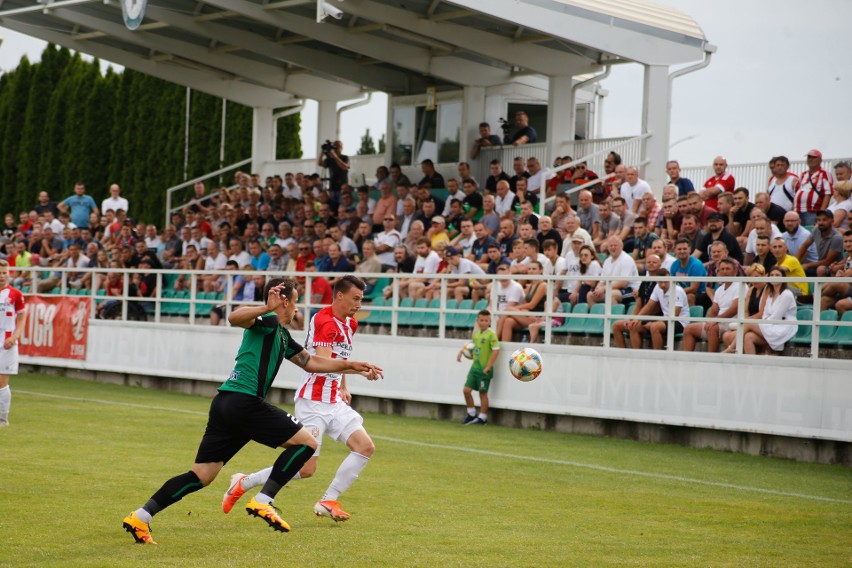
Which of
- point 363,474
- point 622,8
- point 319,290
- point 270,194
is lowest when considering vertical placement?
point 363,474

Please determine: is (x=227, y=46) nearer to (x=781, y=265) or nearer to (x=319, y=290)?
(x=319, y=290)

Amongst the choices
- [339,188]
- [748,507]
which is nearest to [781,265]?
[748,507]

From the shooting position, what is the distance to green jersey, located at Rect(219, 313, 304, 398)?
27.5 feet

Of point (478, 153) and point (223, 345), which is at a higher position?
point (478, 153)

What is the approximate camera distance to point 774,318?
15.0 m

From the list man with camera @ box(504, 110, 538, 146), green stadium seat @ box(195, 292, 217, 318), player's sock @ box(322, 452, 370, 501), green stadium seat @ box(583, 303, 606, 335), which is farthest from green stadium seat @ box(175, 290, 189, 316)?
player's sock @ box(322, 452, 370, 501)

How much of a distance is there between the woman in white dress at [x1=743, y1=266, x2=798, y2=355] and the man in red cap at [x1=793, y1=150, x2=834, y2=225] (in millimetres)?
2968

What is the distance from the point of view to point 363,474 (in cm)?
1223

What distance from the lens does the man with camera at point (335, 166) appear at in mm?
28328

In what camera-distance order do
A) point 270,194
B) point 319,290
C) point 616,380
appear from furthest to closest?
1. point 270,194
2. point 319,290
3. point 616,380

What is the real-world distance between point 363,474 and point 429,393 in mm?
7402

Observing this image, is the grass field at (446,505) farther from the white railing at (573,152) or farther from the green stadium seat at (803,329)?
the white railing at (573,152)

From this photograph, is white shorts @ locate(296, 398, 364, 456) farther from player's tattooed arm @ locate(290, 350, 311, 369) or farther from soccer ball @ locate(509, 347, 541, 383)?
soccer ball @ locate(509, 347, 541, 383)

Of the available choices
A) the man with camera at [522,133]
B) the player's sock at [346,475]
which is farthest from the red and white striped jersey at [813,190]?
the player's sock at [346,475]
